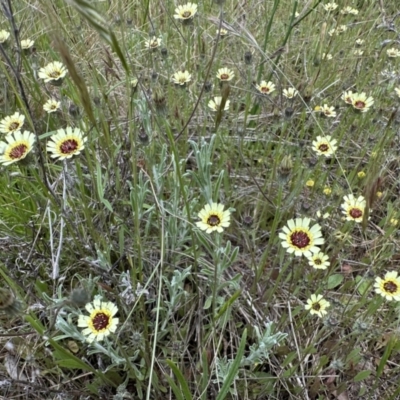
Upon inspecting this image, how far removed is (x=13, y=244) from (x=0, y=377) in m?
0.41

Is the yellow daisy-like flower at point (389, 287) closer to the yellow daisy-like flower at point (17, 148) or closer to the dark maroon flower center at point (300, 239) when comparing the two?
the dark maroon flower center at point (300, 239)

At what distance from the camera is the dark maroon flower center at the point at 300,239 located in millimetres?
1230

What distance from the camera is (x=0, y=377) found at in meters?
1.26

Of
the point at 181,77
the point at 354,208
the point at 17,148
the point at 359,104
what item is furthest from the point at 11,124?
the point at 359,104

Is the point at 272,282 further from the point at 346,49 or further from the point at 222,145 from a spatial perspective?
the point at 346,49

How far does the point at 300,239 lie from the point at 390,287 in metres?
0.31

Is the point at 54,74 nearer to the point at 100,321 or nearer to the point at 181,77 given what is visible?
the point at 181,77

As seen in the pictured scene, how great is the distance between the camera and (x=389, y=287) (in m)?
1.30

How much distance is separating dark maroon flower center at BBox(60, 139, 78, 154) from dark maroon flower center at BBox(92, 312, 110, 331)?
1.51 feet

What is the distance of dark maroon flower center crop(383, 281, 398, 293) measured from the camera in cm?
129

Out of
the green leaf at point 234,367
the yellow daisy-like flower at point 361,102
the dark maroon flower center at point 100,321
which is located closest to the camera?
the green leaf at point 234,367

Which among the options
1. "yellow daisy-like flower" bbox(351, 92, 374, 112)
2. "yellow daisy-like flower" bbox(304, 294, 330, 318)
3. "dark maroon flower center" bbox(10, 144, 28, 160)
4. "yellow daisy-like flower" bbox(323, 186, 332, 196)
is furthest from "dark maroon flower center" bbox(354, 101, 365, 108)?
"dark maroon flower center" bbox(10, 144, 28, 160)

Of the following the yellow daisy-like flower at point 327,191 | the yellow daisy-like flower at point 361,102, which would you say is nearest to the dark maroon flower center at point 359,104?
the yellow daisy-like flower at point 361,102

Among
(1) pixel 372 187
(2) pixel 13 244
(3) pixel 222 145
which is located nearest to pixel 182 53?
(3) pixel 222 145
